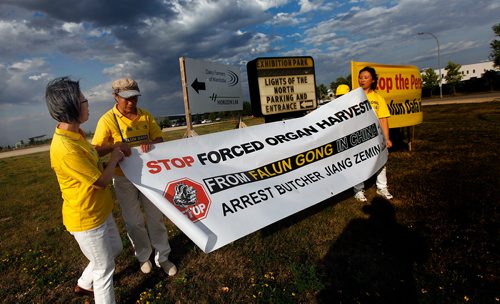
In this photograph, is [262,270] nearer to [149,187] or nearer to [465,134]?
[149,187]

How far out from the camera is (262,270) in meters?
3.85

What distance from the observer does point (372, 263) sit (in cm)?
374

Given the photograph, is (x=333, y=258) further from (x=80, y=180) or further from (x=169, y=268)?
(x=80, y=180)

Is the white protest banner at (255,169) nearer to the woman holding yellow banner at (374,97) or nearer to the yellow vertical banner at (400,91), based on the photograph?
the woman holding yellow banner at (374,97)

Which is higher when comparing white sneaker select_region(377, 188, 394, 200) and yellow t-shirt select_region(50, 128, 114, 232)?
yellow t-shirt select_region(50, 128, 114, 232)

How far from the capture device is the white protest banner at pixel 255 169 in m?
2.96

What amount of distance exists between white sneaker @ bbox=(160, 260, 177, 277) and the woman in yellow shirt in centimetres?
113

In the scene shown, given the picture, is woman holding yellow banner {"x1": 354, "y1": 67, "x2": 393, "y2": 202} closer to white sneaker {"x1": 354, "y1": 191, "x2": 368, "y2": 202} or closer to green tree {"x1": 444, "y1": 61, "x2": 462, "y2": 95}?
white sneaker {"x1": 354, "y1": 191, "x2": 368, "y2": 202}

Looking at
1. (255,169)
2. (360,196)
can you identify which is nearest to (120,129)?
(255,169)

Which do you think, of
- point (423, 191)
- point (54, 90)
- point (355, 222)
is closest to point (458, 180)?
point (423, 191)

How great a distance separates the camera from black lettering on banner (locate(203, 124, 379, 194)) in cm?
329

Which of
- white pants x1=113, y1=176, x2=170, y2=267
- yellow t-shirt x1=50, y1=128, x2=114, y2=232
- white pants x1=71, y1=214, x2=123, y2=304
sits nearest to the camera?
yellow t-shirt x1=50, y1=128, x2=114, y2=232

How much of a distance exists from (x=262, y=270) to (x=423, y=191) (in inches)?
162

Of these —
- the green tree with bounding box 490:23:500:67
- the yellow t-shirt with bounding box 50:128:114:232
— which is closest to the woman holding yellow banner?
the yellow t-shirt with bounding box 50:128:114:232
